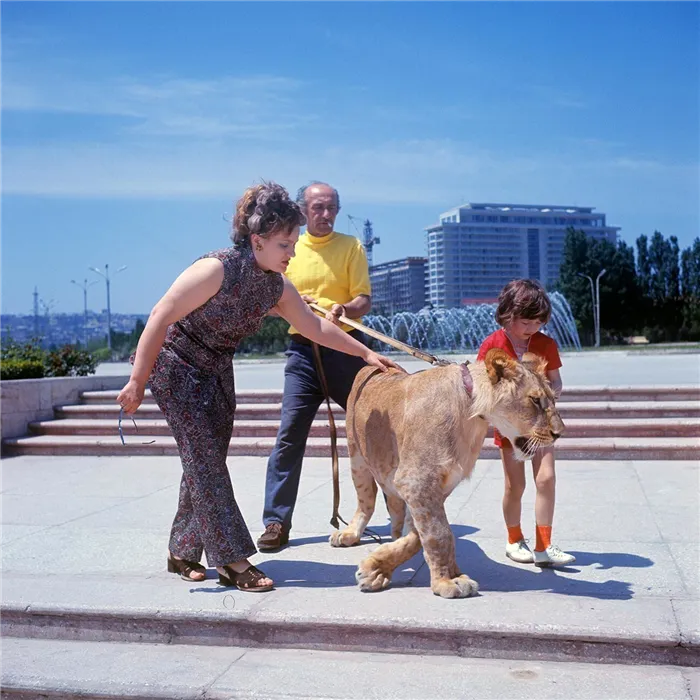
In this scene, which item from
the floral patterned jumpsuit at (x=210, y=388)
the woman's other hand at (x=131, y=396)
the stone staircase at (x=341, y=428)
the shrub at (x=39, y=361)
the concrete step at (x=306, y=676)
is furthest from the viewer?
the shrub at (x=39, y=361)

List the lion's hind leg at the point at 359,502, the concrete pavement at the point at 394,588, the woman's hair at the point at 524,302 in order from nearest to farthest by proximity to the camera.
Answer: the concrete pavement at the point at 394,588
the woman's hair at the point at 524,302
the lion's hind leg at the point at 359,502

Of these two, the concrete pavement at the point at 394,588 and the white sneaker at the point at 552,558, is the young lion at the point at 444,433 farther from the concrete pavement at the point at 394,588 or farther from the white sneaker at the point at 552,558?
the white sneaker at the point at 552,558

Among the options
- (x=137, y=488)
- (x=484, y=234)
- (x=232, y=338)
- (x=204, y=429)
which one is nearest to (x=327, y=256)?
(x=232, y=338)

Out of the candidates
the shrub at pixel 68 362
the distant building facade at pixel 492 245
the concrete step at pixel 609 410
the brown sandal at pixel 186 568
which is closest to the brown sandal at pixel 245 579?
the brown sandal at pixel 186 568

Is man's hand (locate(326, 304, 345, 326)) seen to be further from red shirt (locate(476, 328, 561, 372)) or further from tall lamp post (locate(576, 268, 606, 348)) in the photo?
tall lamp post (locate(576, 268, 606, 348))

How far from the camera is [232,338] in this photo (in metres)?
4.94

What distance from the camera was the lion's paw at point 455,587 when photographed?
4473 millimetres

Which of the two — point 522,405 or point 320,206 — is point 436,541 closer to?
point 522,405

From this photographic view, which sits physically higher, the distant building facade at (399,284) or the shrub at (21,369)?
the distant building facade at (399,284)

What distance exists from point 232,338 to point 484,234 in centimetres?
11027

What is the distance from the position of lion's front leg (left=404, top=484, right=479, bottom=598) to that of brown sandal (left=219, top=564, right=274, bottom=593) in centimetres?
93

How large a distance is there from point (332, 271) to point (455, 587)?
2.44 m

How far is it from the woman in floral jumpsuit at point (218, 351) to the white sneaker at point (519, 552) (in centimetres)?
151

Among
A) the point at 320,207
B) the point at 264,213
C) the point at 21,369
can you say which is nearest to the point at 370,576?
the point at 264,213
